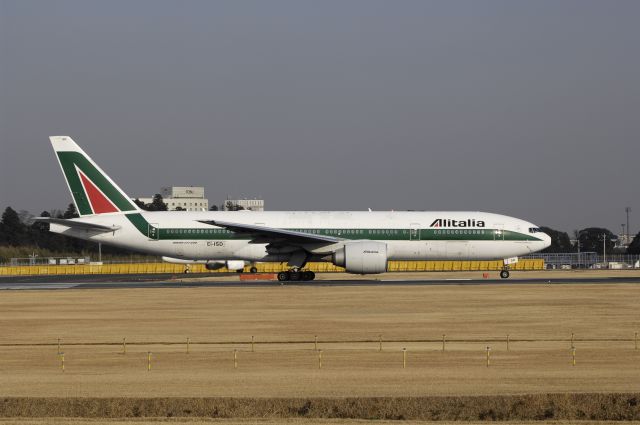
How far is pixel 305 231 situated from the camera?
5759 cm

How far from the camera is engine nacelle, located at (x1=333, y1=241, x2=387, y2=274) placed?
5422cm

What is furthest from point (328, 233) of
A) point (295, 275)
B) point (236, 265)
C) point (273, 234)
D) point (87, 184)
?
point (236, 265)

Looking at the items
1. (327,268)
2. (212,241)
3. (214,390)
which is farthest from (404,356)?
(327,268)

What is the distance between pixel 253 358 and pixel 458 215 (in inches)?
1364

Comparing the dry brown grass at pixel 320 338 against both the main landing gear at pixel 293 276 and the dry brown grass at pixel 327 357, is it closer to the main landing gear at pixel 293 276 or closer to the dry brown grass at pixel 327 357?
the dry brown grass at pixel 327 357

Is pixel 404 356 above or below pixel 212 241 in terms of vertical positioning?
below

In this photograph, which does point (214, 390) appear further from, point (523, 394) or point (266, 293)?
point (266, 293)

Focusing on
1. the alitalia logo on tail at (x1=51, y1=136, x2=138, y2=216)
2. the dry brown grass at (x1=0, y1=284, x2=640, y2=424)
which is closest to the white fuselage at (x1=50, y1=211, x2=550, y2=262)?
the alitalia logo on tail at (x1=51, y1=136, x2=138, y2=216)

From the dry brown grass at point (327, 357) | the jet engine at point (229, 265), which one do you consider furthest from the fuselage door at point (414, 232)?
the jet engine at point (229, 265)

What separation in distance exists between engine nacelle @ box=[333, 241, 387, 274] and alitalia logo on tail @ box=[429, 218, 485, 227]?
16.6 feet

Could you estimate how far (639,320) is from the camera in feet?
118

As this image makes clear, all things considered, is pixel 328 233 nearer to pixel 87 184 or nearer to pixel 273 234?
pixel 273 234

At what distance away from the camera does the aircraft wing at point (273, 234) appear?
54625mm

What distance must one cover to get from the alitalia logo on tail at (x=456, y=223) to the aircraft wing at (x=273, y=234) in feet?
20.7
